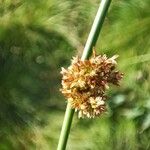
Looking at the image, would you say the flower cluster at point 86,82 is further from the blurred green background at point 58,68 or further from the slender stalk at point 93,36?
the blurred green background at point 58,68

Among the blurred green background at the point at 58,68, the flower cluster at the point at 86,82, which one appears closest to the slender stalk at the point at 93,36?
the flower cluster at the point at 86,82

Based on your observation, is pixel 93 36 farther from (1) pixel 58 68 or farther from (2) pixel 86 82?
(1) pixel 58 68

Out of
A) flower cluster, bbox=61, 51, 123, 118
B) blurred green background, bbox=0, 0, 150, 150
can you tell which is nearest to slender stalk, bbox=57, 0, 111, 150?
flower cluster, bbox=61, 51, 123, 118

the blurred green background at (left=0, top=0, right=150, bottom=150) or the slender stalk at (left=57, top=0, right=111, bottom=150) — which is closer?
the slender stalk at (left=57, top=0, right=111, bottom=150)

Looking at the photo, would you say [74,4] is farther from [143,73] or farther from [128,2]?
[143,73]

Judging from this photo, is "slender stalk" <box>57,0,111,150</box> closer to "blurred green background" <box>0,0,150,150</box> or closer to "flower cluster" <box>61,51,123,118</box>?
"flower cluster" <box>61,51,123,118</box>

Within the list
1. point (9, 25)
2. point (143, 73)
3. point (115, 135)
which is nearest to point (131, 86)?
point (143, 73)

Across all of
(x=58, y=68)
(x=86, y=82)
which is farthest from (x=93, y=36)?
(x=58, y=68)
